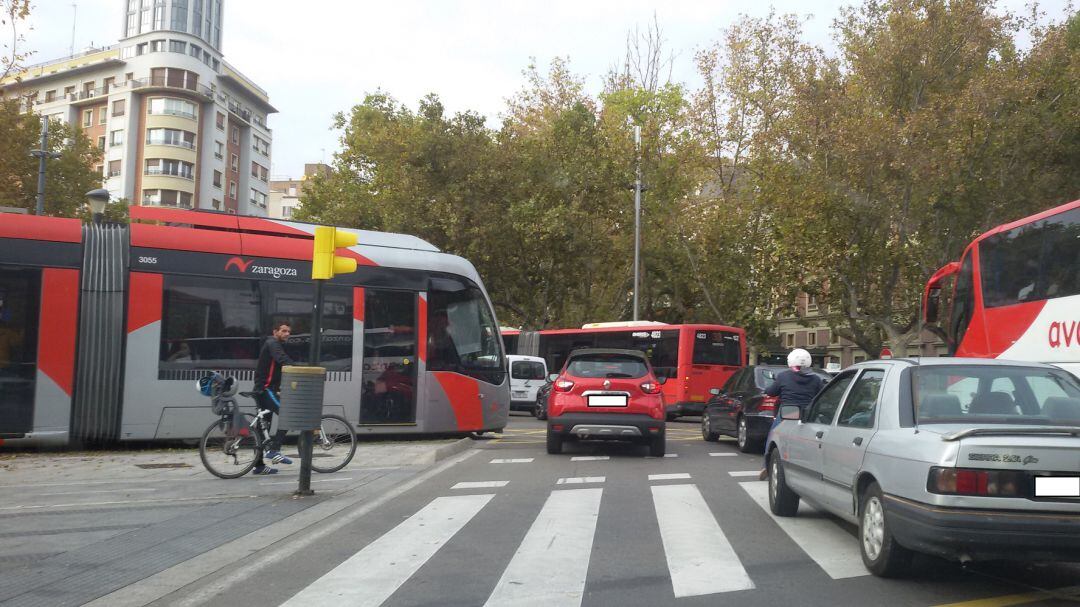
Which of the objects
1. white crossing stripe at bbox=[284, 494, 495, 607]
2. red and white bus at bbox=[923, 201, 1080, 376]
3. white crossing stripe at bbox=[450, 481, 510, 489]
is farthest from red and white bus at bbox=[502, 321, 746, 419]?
white crossing stripe at bbox=[284, 494, 495, 607]

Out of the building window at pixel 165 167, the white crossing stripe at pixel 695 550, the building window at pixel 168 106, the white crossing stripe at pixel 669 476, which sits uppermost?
the building window at pixel 168 106

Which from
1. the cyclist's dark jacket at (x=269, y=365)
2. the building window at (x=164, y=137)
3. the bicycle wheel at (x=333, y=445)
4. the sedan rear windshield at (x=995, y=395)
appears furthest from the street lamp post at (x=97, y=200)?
the building window at (x=164, y=137)

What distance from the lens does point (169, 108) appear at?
69750 mm

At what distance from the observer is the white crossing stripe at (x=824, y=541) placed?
242 inches

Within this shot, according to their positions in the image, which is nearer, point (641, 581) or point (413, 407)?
point (641, 581)

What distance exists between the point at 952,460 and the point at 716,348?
22.9 m

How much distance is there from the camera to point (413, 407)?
1566 cm

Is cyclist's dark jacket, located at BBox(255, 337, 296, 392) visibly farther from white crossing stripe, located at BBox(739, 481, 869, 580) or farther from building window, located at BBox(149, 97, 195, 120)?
building window, located at BBox(149, 97, 195, 120)

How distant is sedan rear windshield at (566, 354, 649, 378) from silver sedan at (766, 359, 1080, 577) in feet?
21.2

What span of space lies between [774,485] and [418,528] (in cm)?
322

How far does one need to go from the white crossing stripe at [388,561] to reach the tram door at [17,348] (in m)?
7.34

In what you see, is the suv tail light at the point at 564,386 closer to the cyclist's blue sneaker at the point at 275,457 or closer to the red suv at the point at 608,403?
the red suv at the point at 608,403

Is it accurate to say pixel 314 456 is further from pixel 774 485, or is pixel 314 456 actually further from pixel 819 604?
pixel 819 604

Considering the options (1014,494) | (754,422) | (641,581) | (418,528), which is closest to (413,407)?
(754,422)
